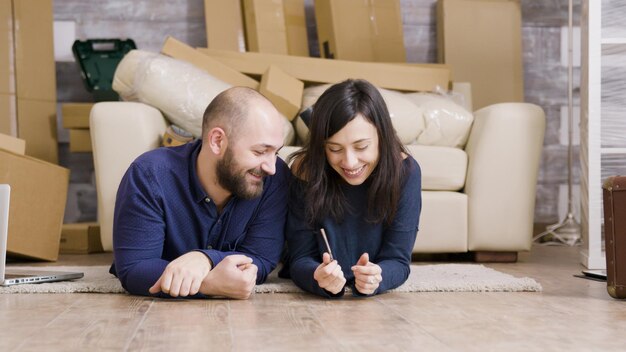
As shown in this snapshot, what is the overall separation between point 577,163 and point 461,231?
64.2 inches

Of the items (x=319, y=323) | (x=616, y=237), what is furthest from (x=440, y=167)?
(x=319, y=323)

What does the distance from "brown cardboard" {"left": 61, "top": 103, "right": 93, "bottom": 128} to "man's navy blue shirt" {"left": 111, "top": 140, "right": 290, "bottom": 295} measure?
1748 mm

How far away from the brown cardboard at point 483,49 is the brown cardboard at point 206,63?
4.03ft

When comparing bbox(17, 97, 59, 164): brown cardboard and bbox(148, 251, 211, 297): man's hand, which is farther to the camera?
bbox(17, 97, 59, 164): brown cardboard

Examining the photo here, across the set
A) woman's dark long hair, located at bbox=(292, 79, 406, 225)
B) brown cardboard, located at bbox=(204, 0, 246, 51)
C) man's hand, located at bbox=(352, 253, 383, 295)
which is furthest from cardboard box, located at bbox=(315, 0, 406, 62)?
man's hand, located at bbox=(352, 253, 383, 295)

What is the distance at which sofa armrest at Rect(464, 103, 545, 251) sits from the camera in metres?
3.18

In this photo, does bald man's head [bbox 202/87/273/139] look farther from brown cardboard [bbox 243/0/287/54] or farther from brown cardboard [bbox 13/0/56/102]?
brown cardboard [bbox 13/0/56/102]

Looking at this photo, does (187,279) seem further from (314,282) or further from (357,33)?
(357,33)

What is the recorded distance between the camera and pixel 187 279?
6.56 ft

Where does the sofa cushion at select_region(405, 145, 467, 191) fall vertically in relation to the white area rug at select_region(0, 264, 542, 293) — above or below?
above

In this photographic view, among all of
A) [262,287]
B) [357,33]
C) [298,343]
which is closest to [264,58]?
[357,33]

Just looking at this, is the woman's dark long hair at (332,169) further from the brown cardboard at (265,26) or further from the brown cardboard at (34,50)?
the brown cardboard at (34,50)

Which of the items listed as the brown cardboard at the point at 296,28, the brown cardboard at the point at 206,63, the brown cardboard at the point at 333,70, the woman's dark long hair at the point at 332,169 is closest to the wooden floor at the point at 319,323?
the woman's dark long hair at the point at 332,169

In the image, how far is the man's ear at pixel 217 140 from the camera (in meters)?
2.14
